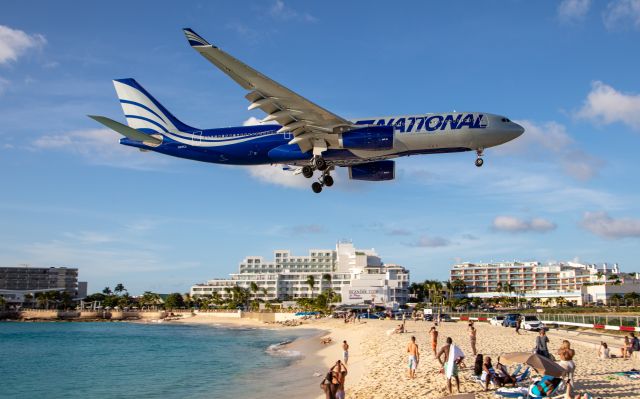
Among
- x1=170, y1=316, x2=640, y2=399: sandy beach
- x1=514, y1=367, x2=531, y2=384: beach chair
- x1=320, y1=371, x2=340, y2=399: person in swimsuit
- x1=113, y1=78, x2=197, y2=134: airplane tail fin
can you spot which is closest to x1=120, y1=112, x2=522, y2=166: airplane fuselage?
x1=113, y1=78, x2=197, y2=134: airplane tail fin

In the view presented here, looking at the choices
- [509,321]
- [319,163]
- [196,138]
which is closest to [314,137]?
[319,163]

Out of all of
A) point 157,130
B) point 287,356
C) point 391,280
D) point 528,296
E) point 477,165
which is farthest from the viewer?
point 528,296

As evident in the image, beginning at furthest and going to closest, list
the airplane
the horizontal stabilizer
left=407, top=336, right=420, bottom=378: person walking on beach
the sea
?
1. the sea
2. the horizontal stabilizer
3. the airplane
4. left=407, top=336, right=420, bottom=378: person walking on beach

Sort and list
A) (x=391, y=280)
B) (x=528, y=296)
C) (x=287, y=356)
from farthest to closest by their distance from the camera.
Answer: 1. (x=528, y=296)
2. (x=391, y=280)
3. (x=287, y=356)

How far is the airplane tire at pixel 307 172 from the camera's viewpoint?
3484 cm

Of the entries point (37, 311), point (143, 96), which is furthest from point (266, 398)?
point (37, 311)

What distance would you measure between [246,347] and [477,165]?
4985 centimetres

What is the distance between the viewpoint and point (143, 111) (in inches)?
1624

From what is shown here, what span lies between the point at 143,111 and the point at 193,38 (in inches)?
736

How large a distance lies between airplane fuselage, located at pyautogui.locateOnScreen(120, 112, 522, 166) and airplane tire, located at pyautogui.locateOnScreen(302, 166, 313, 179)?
0.48m

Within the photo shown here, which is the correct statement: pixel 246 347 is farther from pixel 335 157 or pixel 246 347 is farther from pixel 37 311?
pixel 37 311

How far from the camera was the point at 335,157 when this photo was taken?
33.2 m

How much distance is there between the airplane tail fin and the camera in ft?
128

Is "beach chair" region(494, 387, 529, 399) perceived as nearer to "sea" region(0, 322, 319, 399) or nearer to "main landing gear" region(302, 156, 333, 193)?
"sea" region(0, 322, 319, 399)
